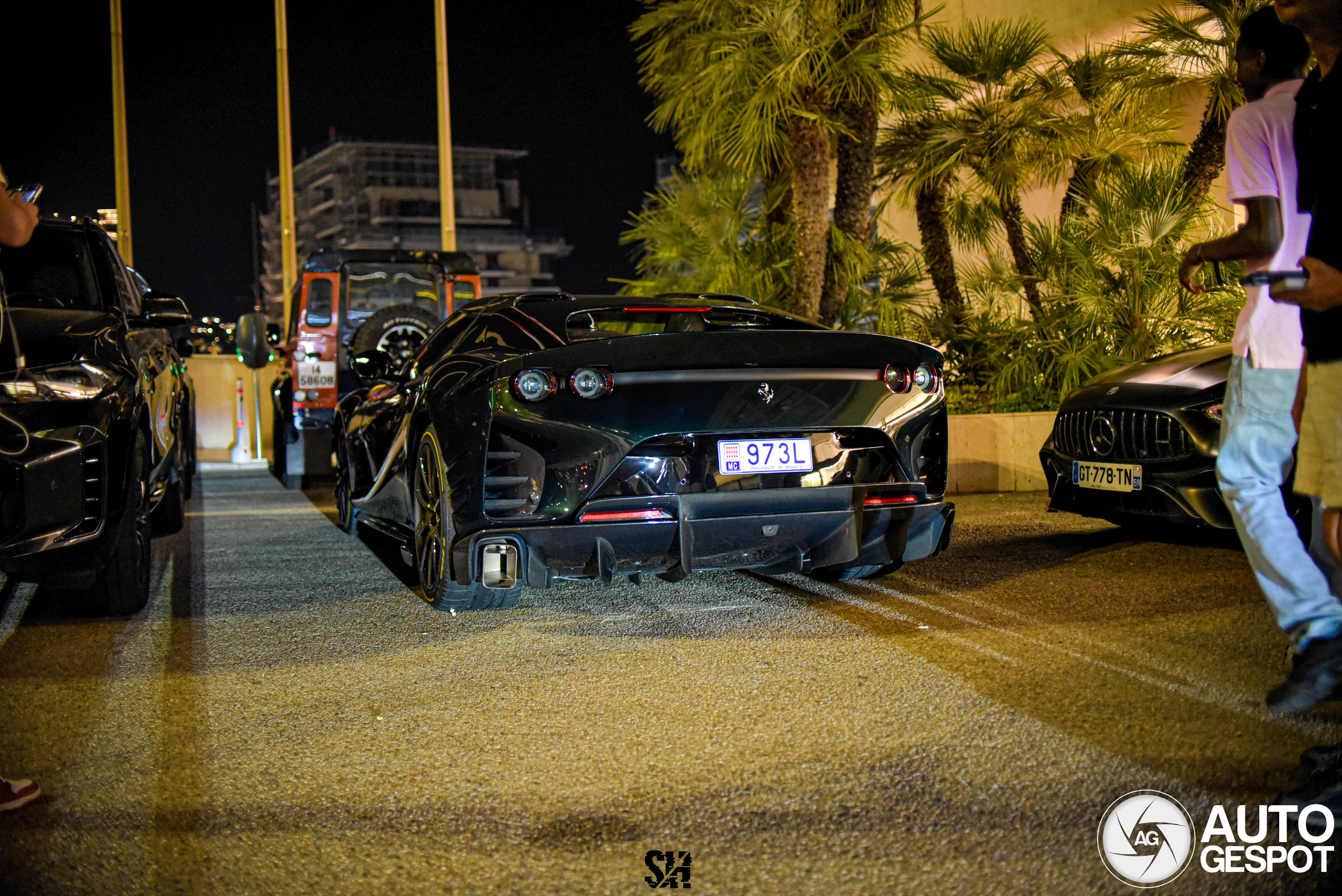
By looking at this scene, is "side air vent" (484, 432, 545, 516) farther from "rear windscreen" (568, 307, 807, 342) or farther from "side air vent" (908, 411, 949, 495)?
"side air vent" (908, 411, 949, 495)

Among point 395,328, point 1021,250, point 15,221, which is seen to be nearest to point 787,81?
point 1021,250

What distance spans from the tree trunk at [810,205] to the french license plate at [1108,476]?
5891 millimetres

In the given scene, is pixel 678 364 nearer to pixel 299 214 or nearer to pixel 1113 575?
pixel 1113 575

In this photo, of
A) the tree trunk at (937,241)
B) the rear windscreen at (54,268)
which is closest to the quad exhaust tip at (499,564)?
the rear windscreen at (54,268)

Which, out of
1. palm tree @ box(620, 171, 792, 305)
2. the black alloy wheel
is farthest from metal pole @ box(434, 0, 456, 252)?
the black alloy wheel

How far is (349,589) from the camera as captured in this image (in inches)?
A: 203

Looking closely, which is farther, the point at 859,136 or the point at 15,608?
the point at 859,136

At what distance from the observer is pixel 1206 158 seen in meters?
10.7

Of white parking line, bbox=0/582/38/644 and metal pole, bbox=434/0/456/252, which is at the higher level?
metal pole, bbox=434/0/456/252

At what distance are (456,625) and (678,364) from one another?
4.59ft

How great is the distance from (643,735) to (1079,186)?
1014 centimetres

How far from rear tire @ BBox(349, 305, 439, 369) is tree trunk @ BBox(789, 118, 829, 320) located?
371 cm

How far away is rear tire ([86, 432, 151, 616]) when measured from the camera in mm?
4359

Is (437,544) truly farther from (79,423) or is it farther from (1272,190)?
(1272,190)
